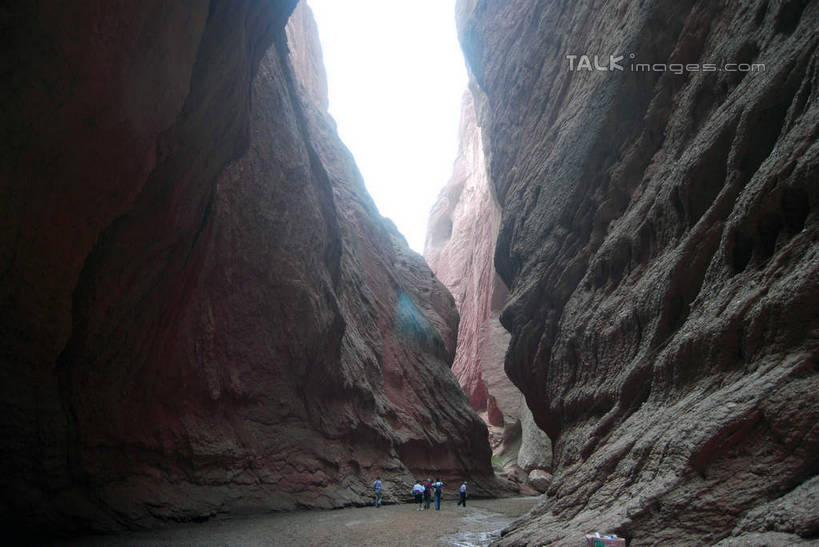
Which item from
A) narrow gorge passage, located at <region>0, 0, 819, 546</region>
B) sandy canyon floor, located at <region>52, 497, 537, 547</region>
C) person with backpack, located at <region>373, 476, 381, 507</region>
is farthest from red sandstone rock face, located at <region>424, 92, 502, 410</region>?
sandy canyon floor, located at <region>52, 497, 537, 547</region>

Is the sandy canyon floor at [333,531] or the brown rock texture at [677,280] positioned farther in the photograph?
the sandy canyon floor at [333,531]

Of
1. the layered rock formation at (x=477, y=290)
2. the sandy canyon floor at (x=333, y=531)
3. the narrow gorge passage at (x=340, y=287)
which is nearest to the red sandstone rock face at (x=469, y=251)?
the layered rock formation at (x=477, y=290)

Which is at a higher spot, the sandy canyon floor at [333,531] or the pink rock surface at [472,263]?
the pink rock surface at [472,263]

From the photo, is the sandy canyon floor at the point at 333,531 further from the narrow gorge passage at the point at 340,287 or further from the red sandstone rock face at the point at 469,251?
the red sandstone rock face at the point at 469,251

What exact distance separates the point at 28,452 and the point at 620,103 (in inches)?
535

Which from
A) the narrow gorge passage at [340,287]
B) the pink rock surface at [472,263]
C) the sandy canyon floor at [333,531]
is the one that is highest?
the pink rock surface at [472,263]

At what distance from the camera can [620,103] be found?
40.8 feet

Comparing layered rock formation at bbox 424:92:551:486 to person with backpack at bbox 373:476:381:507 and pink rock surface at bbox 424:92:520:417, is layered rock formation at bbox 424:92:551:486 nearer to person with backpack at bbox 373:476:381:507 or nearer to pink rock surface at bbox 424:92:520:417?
pink rock surface at bbox 424:92:520:417

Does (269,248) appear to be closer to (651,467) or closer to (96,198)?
(96,198)

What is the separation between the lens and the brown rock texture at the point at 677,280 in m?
4.89

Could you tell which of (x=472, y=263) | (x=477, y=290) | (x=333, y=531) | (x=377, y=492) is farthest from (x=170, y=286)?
(x=472, y=263)

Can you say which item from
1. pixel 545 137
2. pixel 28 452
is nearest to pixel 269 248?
pixel 28 452

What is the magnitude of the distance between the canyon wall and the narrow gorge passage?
0.05 m

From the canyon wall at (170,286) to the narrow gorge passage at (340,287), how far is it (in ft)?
0.16
